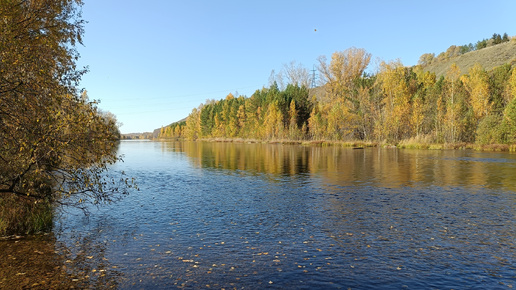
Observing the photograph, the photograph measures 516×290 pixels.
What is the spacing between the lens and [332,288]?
7.76 m

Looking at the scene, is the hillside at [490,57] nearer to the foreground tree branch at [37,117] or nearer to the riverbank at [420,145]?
the riverbank at [420,145]

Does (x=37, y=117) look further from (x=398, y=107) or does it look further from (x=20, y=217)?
(x=398, y=107)

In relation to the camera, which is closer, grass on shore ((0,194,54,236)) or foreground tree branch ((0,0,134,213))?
foreground tree branch ((0,0,134,213))

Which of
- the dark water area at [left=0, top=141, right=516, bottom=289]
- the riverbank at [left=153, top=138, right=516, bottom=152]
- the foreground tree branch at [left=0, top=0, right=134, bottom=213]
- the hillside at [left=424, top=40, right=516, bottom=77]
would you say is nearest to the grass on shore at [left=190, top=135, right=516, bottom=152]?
the riverbank at [left=153, top=138, right=516, bottom=152]

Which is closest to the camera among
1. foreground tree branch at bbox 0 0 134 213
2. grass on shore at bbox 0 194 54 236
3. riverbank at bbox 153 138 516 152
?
foreground tree branch at bbox 0 0 134 213

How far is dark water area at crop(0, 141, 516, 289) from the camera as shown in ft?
26.9

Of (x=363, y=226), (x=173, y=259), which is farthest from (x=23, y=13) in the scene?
(x=363, y=226)

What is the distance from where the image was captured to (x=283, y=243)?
35.8ft

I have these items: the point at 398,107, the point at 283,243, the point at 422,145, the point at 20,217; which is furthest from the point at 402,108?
the point at 20,217

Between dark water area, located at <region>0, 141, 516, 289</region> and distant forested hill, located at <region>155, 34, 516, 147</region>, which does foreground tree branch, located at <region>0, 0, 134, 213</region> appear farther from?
distant forested hill, located at <region>155, 34, 516, 147</region>

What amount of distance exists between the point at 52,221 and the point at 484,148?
69870 mm

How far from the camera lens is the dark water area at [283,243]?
26.9ft

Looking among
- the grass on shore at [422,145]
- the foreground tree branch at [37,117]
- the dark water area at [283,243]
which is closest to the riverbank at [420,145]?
the grass on shore at [422,145]

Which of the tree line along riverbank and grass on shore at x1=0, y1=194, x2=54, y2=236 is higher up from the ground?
the tree line along riverbank
